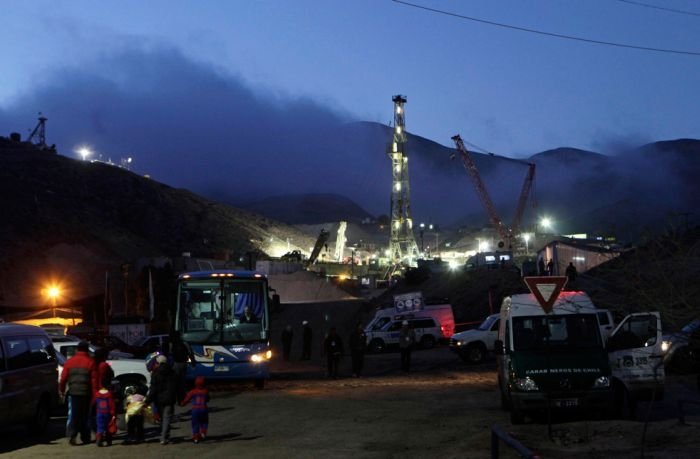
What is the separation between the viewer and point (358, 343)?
27078 mm

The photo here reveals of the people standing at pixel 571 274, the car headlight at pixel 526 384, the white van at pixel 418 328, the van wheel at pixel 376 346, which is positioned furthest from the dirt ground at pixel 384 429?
the van wheel at pixel 376 346

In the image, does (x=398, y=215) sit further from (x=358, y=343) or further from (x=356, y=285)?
(x=358, y=343)

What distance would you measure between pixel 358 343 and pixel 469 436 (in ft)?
45.8

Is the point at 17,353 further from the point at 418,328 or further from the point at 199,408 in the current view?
the point at 418,328

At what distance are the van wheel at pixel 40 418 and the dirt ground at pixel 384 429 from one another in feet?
0.74

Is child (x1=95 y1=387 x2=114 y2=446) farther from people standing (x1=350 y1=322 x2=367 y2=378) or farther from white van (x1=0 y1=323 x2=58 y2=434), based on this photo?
people standing (x1=350 y1=322 x2=367 y2=378)

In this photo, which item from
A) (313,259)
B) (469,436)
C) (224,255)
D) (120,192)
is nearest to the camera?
(469,436)

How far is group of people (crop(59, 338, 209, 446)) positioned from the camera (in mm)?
13242

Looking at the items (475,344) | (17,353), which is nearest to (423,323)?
(475,344)

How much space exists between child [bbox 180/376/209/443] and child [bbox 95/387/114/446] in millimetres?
1237

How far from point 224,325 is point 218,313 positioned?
1.29ft

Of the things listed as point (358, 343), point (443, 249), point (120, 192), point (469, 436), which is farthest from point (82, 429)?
point (443, 249)

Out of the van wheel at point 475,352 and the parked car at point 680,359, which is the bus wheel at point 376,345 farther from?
the parked car at point 680,359

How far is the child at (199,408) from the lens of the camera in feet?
42.9
